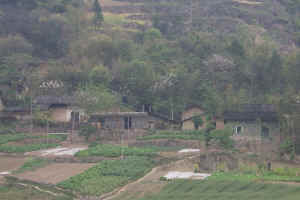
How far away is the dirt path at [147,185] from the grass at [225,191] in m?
0.89

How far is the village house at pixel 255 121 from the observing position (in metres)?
38.2

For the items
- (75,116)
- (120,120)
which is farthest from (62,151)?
(75,116)

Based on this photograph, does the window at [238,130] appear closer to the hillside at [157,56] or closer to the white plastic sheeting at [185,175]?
the hillside at [157,56]

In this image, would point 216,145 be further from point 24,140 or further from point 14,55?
point 14,55

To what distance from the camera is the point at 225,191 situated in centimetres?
2377

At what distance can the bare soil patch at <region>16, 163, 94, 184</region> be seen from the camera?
2922cm

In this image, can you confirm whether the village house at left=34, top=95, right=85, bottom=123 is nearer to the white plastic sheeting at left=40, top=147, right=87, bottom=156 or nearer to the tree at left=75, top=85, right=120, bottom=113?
the tree at left=75, top=85, right=120, bottom=113

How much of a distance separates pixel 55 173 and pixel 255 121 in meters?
16.6

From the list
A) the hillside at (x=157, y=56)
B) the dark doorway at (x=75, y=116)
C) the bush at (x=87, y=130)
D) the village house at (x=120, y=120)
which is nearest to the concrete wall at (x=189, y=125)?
the hillside at (x=157, y=56)

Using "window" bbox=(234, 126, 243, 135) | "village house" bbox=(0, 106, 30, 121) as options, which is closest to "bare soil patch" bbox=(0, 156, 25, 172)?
"village house" bbox=(0, 106, 30, 121)

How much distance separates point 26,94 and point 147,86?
13.2 meters

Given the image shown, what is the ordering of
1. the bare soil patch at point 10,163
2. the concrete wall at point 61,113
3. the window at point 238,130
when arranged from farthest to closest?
the concrete wall at point 61,113 → the window at point 238,130 → the bare soil patch at point 10,163

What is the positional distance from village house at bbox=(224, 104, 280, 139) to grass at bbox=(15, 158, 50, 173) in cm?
1487

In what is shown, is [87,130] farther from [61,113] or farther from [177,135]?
[61,113]
